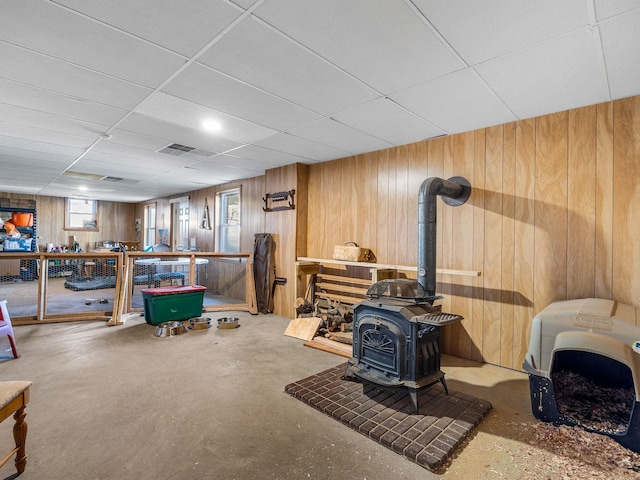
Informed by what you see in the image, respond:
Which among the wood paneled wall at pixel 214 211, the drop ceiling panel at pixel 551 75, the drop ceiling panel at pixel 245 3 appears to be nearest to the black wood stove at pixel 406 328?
the drop ceiling panel at pixel 551 75

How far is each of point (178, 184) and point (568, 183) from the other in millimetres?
6648

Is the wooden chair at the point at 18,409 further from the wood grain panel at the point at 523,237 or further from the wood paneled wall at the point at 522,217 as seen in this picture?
the wood grain panel at the point at 523,237

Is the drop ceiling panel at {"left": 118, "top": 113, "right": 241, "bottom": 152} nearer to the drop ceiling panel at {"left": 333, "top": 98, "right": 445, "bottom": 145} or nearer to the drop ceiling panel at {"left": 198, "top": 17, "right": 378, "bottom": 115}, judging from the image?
the drop ceiling panel at {"left": 198, "top": 17, "right": 378, "bottom": 115}

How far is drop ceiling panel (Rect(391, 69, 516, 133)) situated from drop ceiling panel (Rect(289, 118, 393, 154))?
746 millimetres

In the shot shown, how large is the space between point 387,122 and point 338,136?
25.4 inches

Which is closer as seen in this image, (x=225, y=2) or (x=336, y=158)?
(x=225, y=2)

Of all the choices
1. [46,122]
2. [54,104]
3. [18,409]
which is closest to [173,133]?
[54,104]

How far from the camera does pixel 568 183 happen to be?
278 centimetres

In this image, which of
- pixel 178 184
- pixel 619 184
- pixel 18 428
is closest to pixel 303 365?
pixel 18 428

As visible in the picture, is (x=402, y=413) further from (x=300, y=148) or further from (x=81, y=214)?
(x=81, y=214)

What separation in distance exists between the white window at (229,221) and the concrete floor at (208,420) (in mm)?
3347

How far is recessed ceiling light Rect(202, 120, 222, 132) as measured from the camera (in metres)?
3.24

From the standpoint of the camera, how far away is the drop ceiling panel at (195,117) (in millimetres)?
2781

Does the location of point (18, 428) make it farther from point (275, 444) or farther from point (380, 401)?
point (380, 401)
